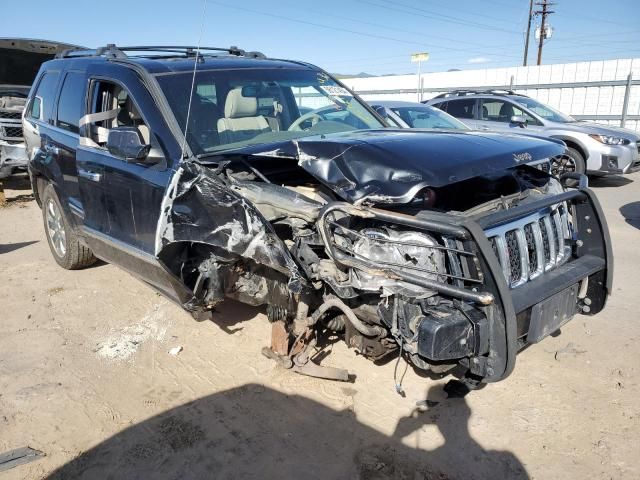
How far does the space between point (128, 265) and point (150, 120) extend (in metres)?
1.12

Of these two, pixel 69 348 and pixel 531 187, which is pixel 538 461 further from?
pixel 69 348

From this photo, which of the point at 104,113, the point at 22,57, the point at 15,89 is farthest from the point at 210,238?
the point at 22,57

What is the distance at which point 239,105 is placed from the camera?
3.66 meters

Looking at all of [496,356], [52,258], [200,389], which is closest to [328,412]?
[200,389]

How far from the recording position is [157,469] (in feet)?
8.43

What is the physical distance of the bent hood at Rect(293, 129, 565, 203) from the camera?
253cm

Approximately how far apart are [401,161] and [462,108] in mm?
8705

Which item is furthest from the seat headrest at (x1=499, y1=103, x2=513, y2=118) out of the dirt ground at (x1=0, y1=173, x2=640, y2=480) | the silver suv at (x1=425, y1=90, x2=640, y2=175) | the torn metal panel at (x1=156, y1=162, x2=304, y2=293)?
the torn metal panel at (x1=156, y1=162, x2=304, y2=293)

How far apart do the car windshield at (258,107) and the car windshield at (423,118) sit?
3.74m

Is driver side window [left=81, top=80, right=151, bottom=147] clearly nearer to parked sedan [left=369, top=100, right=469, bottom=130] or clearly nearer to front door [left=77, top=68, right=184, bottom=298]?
front door [left=77, top=68, right=184, bottom=298]

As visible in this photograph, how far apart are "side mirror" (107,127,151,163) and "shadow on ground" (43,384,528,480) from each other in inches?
62.4

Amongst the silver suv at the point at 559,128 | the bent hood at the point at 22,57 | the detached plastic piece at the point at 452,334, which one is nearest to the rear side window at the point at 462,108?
the silver suv at the point at 559,128

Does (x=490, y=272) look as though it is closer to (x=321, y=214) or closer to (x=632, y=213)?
(x=321, y=214)

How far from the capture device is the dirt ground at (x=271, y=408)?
8.48ft
